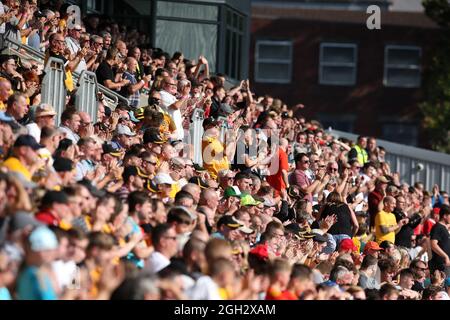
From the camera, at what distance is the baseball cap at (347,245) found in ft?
63.6

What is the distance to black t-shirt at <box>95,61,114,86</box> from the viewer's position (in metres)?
20.8

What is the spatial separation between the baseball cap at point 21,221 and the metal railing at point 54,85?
6.14 m

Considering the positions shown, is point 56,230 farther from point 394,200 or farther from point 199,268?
point 394,200

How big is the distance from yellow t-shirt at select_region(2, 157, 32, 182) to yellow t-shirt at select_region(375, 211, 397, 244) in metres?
10.8

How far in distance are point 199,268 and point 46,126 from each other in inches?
117

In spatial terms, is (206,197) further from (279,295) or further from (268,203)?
(279,295)

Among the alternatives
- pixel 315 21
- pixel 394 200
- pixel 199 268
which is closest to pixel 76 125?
pixel 199 268

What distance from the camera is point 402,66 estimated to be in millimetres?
54156

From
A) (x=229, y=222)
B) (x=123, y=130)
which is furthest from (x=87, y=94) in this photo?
(x=229, y=222)

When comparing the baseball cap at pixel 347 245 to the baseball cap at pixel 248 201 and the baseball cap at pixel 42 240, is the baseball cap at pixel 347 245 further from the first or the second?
the baseball cap at pixel 42 240

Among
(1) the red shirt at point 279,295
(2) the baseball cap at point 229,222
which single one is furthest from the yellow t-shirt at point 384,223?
(1) the red shirt at point 279,295

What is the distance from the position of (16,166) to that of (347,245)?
779 centimetres

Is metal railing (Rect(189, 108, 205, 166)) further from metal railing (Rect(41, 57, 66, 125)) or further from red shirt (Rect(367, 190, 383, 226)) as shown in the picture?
red shirt (Rect(367, 190, 383, 226))

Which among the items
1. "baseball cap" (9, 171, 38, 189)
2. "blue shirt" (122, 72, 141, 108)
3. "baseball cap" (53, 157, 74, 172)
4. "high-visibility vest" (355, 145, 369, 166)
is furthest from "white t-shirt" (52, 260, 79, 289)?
"high-visibility vest" (355, 145, 369, 166)
